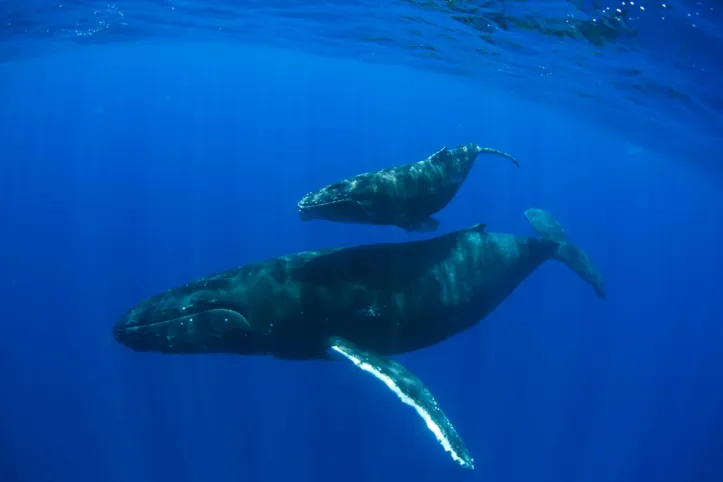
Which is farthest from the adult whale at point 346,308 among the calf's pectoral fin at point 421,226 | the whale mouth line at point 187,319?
the calf's pectoral fin at point 421,226

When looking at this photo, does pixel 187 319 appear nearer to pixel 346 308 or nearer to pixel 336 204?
pixel 346 308

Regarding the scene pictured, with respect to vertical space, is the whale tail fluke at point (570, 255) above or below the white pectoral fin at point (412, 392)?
below

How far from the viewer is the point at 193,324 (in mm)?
6641

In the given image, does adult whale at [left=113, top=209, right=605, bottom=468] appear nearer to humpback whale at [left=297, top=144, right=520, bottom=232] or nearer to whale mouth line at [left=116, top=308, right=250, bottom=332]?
whale mouth line at [left=116, top=308, right=250, bottom=332]

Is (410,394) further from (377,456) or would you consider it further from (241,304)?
(377,456)

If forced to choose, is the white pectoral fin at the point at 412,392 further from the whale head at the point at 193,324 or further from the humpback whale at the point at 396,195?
the humpback whale at the point at 396,195

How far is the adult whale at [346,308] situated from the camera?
259 inches

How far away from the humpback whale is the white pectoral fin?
1900mm

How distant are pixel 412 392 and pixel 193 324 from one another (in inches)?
122

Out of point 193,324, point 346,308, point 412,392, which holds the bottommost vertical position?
point 412,392

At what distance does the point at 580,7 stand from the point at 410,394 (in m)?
16.5

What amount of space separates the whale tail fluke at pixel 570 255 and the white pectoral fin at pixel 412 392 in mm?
6591

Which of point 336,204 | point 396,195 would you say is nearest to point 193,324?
point 336,204

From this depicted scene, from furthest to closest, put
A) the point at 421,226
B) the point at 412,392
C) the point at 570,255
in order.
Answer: the point at 570,255, the point at 421,226, the point at 412,392
